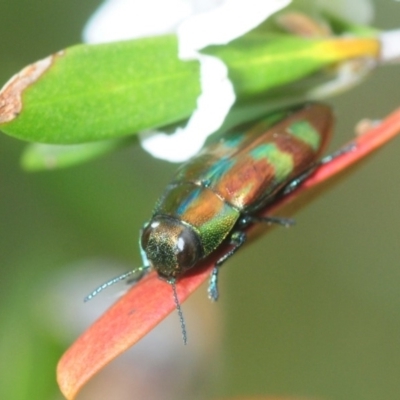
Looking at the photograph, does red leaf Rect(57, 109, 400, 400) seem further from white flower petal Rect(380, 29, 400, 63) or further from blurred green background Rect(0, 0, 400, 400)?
blurred green background Rect(0, 0, 400, 400)

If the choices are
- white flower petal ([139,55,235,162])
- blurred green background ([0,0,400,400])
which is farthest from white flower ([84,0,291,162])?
blurred green background ([0,0,400,400])

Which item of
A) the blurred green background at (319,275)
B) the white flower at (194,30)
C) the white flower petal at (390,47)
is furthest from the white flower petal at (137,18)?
the blurred green background at (319,275)

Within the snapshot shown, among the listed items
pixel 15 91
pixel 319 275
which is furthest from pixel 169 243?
pixel 319 275

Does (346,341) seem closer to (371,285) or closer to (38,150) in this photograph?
(371,285)

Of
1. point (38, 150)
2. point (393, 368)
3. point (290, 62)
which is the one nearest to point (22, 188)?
point (38, 150)

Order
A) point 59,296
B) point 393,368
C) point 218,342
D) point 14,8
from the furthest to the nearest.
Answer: point 393,368, point 14,8, point 218,342, point 59,296

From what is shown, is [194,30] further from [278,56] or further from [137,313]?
[137,313]

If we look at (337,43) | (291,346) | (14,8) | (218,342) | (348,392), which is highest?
(14,8)

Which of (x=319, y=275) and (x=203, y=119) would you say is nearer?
(x=203, y=119)
